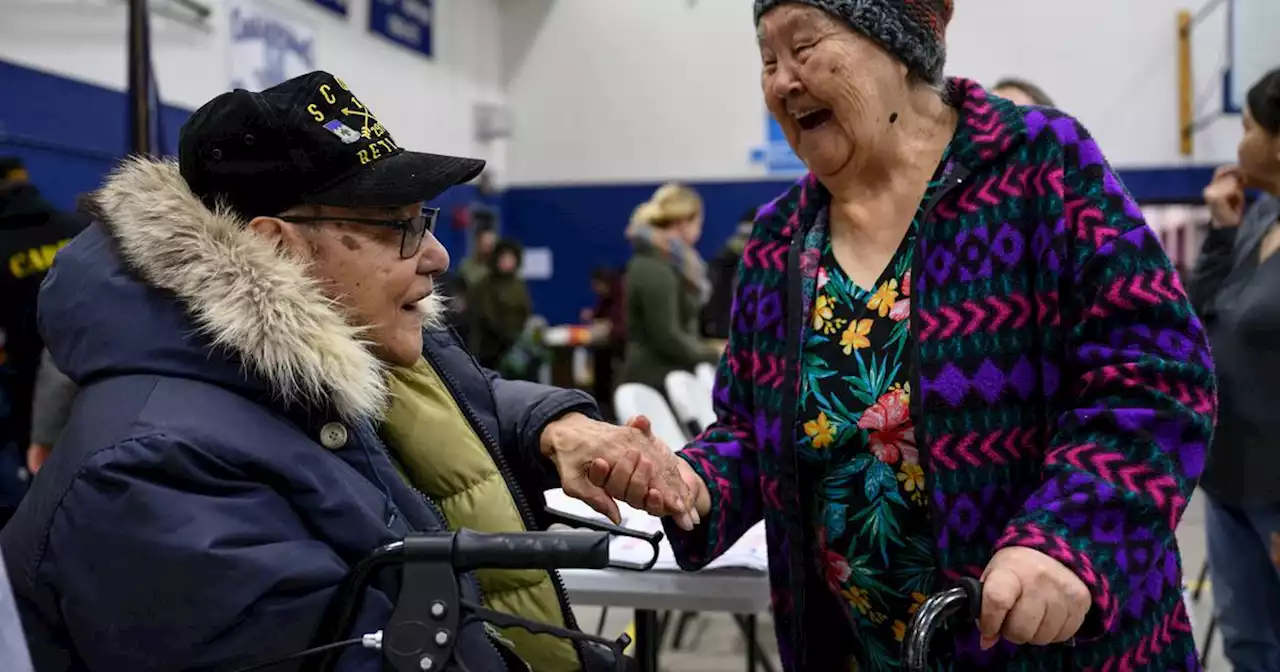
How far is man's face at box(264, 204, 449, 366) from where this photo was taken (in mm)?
1208

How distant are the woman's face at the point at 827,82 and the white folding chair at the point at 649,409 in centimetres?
171

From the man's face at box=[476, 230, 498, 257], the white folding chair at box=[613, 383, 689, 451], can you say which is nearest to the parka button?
the white folding chair at box=[613, 383, 689, 451]

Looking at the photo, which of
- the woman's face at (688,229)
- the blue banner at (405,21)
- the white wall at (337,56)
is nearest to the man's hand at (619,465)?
the woman's face at (688,229)

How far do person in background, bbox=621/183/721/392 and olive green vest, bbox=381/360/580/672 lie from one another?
3.23m

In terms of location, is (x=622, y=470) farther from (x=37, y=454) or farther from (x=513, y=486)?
(x=37, y=454)

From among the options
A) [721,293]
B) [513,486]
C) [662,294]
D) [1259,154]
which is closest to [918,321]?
[513,486]

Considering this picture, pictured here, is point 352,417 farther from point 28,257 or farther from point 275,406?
point 28,257

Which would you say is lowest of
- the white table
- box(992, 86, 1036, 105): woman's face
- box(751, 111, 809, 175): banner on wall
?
the white table

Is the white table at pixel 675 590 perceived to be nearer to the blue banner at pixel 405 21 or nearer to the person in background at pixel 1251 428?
Result: the person in background at pixel 1251 428

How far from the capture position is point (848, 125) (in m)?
1.35

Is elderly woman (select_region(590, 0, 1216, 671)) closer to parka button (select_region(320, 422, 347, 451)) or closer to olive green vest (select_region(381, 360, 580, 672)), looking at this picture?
olive green vest (select_region(381, 360, 580, 672))

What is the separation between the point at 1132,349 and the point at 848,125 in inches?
17.1

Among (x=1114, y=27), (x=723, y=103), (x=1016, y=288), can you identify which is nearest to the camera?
(x=1016, y=288)

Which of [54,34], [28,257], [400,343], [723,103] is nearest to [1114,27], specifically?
[723,103]
